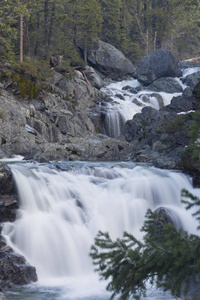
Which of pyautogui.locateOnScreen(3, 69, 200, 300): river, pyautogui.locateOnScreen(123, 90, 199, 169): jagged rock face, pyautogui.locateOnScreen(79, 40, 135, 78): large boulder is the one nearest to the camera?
pyautogui.locateOnScreen(3, 69, 200, 300): river

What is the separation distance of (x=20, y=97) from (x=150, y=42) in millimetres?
37521

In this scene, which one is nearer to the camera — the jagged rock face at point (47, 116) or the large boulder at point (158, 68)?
the jagged rock face at point (47, 116)

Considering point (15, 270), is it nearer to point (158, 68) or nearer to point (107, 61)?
point (158, 68)

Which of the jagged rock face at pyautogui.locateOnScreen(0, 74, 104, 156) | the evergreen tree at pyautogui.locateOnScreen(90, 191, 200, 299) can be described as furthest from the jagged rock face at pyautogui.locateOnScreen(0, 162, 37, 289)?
the jagged rock face at pyautogui.locateOnScreen(0, 74, 104, 156)

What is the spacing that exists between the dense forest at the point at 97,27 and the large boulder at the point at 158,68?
7.38 m

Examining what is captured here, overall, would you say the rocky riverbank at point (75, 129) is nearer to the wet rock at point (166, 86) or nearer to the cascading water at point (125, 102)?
the cascading water at point (125, 102)

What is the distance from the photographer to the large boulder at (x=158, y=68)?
40.7 metres

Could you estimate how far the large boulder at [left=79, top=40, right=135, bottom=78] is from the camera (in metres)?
42.5

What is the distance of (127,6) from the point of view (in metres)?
57.2

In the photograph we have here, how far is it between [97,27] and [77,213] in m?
34.7

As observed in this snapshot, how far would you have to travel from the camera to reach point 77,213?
11070 millimetres

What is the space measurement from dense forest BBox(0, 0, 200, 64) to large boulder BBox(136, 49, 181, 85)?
7377 millimetres

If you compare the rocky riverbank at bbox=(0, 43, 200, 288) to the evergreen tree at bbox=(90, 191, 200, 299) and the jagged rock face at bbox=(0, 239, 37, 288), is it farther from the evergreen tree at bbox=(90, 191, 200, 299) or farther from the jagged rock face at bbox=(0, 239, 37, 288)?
the evergreen tree at bbox=(90, 191, 200, 299)

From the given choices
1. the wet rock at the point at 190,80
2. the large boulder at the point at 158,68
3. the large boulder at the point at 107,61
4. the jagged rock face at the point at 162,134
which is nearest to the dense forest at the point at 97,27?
the large boulder at the point at 107,61
